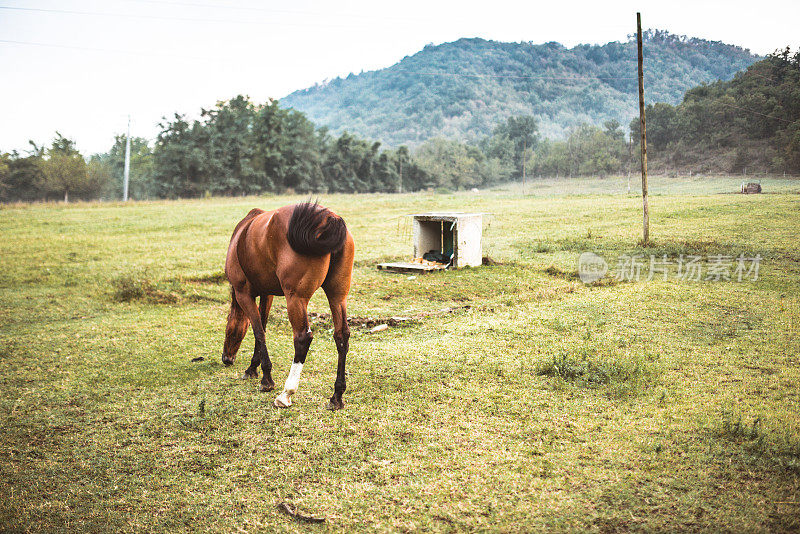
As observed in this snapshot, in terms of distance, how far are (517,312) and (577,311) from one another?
1.16m

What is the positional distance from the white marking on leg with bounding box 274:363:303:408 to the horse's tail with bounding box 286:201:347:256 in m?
1.25

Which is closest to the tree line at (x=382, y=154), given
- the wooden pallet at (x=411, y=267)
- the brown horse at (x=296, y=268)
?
the wooden pallet at (x=411, y=267)

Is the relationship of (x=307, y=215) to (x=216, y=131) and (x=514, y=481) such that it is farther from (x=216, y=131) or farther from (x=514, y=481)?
(x=216, y=131)

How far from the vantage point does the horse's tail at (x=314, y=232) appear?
5090 mm

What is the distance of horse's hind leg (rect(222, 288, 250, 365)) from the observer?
6773 millimetres

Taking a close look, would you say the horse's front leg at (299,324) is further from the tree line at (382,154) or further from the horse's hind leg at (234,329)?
the tree line at (382,154)

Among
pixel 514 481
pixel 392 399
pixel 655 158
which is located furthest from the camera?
pixel 655 158

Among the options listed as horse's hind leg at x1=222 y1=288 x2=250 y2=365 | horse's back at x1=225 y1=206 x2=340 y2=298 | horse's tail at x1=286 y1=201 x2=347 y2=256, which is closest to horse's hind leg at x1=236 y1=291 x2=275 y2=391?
horse's back at x1=225 y1=206 x2=340 y2=298

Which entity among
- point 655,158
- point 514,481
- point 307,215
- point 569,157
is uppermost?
point 569,157

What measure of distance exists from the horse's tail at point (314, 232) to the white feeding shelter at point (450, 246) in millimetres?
→ 9730

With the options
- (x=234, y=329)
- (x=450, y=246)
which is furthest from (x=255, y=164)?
(x=234, y=329)

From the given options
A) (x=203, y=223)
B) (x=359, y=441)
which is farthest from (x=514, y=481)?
(x=203, y=223)

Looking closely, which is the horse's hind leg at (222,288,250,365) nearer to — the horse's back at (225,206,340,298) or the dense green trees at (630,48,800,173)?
the horse's back at (225,206,340,298)

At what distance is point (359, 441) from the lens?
4.76 meters
